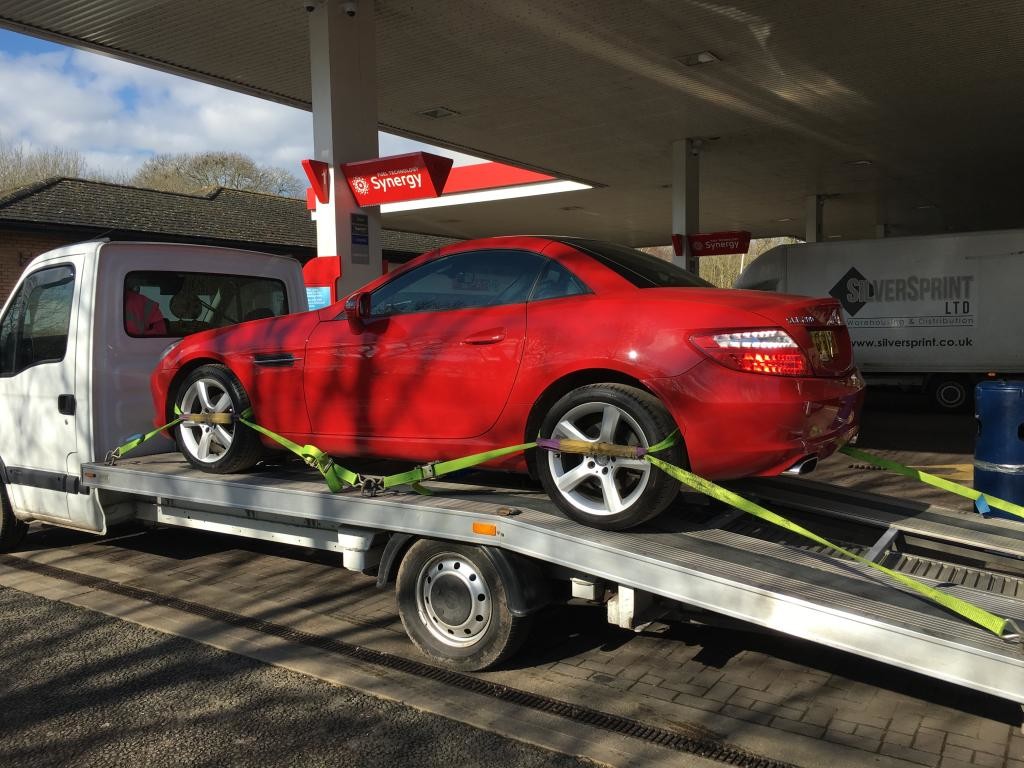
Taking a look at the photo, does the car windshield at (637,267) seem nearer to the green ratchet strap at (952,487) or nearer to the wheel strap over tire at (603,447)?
the wheel strap over tire at (603,447)

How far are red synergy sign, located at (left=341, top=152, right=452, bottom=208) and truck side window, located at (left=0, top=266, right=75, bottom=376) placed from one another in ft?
12.0

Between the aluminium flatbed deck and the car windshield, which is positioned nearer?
the aluminium flatbed deck

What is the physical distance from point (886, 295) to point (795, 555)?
13957 millimetres

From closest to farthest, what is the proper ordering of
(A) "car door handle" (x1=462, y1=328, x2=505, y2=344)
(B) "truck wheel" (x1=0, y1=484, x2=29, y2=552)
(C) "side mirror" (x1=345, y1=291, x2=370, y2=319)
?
(A) "car door handle" (x1=462, y1=328, x2=505, y2=344) → (C) "side mirror" (x1=345, y1=291, x2=370, y2=319) → (B) "truck wheel" (x1=0, y1=484, x2=29, y2=552)

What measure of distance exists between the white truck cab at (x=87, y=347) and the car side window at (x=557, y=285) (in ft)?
9.93

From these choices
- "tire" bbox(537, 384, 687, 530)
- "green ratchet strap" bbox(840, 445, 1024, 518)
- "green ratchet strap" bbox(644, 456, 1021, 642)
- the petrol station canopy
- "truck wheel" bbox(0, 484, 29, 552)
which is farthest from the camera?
the petrol station canopy

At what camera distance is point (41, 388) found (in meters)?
5.90

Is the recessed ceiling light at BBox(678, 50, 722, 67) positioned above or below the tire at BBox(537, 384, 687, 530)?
above

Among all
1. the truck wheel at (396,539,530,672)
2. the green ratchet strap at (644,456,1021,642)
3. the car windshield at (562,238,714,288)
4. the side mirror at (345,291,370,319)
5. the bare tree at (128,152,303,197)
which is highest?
the bare tree at (128,152,303,197)

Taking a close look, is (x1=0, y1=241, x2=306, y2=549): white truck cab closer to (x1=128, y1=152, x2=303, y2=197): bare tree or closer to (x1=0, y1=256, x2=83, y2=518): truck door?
(x1=0, y1=256, x2=83, y2=518): truck door

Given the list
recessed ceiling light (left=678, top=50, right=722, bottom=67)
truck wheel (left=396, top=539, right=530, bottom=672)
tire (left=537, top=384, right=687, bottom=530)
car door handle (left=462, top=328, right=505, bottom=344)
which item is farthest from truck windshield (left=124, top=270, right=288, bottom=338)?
recessed ceiling light (left=678, top=50, right=722, bottom=67)

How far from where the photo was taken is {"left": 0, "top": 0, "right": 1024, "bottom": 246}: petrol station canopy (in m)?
9.92

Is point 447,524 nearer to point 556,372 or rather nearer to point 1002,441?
point 556,372

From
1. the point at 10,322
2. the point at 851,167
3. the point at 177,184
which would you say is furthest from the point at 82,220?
the point at 177,184
